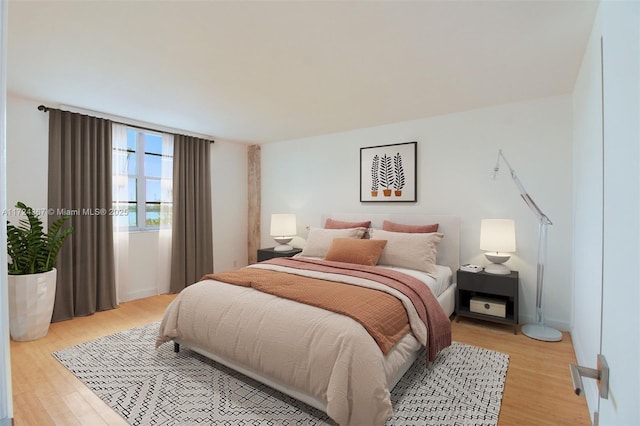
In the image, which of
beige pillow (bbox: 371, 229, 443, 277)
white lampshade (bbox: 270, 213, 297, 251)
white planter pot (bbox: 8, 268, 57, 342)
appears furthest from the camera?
white lampshade (bbox: 270, 213, 297, 251)

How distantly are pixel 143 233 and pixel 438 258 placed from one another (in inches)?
152

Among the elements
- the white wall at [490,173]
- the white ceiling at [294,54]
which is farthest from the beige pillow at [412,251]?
the white ceiling at [294,54]

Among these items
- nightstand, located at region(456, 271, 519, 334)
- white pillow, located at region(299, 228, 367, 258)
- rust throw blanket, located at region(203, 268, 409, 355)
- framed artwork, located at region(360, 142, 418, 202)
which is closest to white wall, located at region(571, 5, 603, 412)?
nightstand, located at region(456, 271, 519, 334)

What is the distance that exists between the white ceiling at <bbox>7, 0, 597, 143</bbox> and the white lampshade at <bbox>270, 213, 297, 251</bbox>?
1.72 meters

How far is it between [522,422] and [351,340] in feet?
3.74

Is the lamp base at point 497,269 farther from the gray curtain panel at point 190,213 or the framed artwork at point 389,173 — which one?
the gray curtain panel at point 190,213

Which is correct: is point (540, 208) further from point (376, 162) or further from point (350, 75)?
point (350, 75)

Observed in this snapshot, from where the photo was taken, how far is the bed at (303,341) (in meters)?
1.69

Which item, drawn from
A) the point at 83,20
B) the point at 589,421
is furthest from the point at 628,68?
the point at 83,20

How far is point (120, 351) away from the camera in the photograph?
275 centimetres

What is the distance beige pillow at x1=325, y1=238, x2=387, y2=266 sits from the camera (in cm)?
336

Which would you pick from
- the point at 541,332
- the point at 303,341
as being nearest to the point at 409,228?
the point at 541,332

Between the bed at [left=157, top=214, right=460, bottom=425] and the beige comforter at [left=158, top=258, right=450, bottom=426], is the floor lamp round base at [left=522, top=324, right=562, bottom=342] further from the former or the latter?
the beige comforter at [left=158, top=258, right=450, bottom=426]

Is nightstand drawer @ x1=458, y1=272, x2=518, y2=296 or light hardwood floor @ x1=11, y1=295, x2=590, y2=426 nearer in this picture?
light hardwood floor @ x1=11, y1=295, x2=590, y2=426
